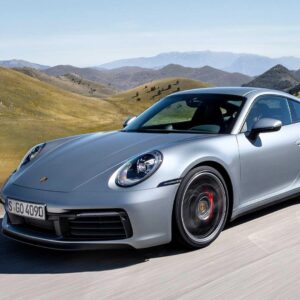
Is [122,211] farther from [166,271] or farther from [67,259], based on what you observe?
[67,259]

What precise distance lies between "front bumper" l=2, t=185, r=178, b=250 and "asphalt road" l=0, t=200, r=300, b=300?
0.60ft

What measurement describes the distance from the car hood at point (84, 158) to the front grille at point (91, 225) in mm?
238

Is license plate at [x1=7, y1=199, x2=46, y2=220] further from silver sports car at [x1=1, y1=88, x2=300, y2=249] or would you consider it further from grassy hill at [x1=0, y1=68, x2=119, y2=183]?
grassy hill at [x1=0, y1=68, x2=119, y2=183]

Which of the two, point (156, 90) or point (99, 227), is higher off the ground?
point (99, 227)

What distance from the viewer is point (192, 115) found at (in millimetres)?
5586

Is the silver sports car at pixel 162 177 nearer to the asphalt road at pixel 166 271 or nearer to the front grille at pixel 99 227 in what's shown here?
the front grille at pixel 99 227

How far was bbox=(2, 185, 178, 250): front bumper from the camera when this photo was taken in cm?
399

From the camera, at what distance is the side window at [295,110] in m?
5.80

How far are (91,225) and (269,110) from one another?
2419 mm

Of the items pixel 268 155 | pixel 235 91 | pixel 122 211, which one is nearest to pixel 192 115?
pixel 235 91

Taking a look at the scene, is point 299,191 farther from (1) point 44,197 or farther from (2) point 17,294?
(2) point 17,294

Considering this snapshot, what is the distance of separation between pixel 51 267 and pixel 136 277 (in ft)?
2.25

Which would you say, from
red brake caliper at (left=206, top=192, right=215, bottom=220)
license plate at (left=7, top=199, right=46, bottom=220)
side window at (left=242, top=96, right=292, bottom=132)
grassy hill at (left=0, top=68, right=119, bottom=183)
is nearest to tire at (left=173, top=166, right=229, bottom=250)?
red brake caliper at (left=206, top=192, right=215, bottom=220)

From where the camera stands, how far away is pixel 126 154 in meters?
4.46
